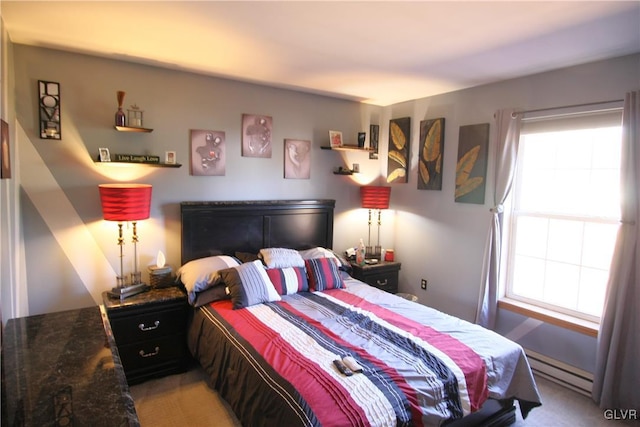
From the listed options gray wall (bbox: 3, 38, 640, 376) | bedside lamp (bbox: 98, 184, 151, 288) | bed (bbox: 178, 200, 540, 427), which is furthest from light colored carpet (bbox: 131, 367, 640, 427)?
bedside lamp (bbox: 98, 184, 151, 288)

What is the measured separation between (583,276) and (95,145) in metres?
3.94

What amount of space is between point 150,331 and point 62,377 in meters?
1.55

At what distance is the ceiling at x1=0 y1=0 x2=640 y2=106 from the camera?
1.90 meters

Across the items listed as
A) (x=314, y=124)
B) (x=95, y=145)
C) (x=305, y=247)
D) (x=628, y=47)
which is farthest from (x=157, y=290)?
(x=628, y=47)

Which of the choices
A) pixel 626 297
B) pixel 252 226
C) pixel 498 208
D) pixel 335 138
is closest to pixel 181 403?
pixel 252 226

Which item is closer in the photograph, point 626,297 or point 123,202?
point 626,297

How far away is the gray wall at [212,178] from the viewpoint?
103 inches

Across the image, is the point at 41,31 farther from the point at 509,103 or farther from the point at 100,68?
the point at 509,103

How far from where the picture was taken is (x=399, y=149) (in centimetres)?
416

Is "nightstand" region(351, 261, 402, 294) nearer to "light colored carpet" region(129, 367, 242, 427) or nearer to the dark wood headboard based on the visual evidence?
the dark wood headboard

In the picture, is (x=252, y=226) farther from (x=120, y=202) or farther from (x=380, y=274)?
(x=380, y=274)

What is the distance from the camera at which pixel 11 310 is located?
85.2 inches

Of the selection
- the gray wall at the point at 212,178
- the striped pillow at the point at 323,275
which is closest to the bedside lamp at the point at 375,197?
the gray wall at the point at 212,178

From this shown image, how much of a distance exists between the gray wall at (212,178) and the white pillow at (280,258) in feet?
1.98
